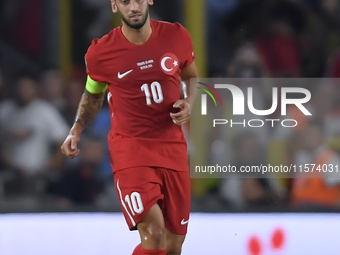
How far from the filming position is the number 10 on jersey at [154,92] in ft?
9.04

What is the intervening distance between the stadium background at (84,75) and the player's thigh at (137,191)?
2287 millimetres

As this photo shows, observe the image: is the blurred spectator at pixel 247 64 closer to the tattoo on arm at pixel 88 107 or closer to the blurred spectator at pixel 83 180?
the blurred spectator at pixel 83 180

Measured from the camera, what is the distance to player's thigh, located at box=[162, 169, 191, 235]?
2.81 m

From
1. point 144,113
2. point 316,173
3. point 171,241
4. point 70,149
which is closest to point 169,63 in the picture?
point 144,113

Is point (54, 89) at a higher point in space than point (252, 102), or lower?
higher

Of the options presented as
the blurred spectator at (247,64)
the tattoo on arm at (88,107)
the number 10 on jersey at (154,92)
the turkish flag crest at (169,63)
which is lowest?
the blurred spectator at (247,64)

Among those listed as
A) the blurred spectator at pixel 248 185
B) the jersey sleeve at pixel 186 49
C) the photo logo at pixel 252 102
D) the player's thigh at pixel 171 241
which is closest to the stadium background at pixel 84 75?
the blurred spectator at pixel 248 185

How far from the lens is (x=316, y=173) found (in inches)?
200

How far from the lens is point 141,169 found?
271 centimetres

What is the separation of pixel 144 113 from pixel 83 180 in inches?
103

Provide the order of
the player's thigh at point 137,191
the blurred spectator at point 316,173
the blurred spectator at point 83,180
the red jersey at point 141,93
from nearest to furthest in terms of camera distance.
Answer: the player's thigh at point 137,191, the red jersey at point 141,93, the blurred spectator at point 316,173, the blurred spectator at point 83,180

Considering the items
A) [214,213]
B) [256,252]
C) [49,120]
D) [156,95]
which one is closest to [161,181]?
[156,95]

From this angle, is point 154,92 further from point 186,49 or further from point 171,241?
point 171,241

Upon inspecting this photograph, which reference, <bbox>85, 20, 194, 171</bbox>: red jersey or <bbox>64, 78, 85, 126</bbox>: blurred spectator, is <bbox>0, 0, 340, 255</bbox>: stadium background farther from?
<bbox>85, 20, 194, 171</bbox>: red jersey
